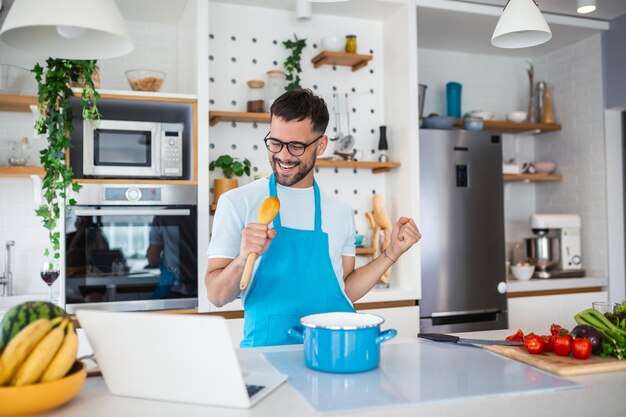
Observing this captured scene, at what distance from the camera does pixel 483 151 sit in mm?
4078

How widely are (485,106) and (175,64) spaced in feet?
8.15

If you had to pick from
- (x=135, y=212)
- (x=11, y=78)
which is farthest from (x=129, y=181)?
(x=11, y=78)

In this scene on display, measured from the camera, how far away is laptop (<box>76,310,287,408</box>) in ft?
3.90

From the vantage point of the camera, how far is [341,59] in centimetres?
396

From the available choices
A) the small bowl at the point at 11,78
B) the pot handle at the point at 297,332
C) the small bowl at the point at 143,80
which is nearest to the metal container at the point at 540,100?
the small bowl at the point at 143,80

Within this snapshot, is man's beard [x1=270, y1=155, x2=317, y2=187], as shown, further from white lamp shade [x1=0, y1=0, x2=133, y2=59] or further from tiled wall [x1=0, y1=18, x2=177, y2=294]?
tiled wall [x1=0, y1=18, x2=177, y2=294]

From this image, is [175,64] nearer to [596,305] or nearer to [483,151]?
[483,151]

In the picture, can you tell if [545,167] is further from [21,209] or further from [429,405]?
[429,405]

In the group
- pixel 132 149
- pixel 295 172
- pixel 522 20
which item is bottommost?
pixel 295 172

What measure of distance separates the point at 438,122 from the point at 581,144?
1302mm

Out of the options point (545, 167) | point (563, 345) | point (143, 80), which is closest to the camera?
point (563, 345)

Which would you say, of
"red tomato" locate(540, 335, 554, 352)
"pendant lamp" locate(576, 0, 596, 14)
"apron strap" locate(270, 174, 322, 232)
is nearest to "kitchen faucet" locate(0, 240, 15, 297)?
"apron strap" locate(270, 174, 322, 232)

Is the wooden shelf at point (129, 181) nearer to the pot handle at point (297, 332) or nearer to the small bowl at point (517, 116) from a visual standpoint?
the pot handle at point (297, 332)

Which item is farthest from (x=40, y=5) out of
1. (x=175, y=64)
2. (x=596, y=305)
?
(x=175, y=64)
